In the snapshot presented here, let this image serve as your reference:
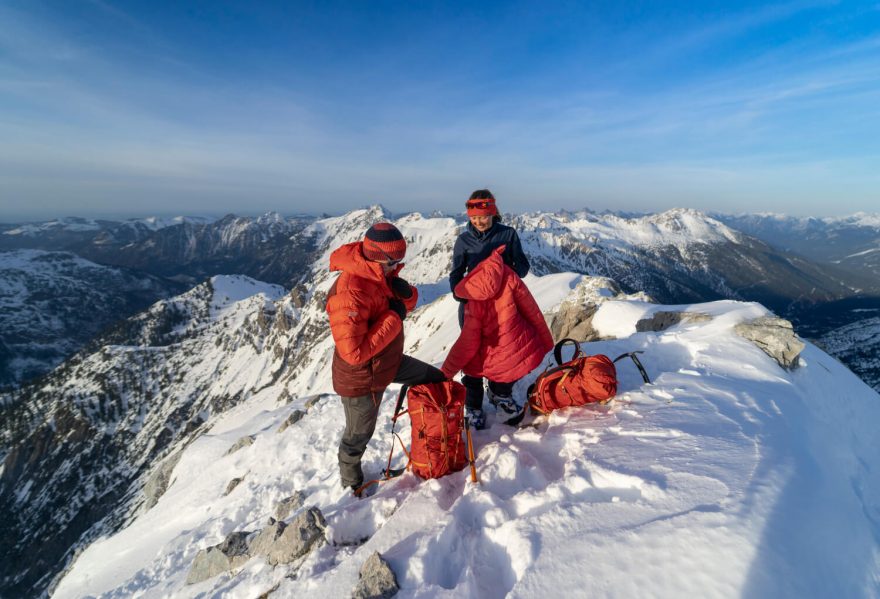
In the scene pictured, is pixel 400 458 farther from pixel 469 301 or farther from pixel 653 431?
pixel 653 431

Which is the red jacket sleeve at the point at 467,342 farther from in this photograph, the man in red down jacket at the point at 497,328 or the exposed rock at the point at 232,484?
the exposed rock at the point at 232,484

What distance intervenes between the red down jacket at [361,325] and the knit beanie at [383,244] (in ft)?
0.42

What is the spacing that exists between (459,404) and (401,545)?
82.2 inches

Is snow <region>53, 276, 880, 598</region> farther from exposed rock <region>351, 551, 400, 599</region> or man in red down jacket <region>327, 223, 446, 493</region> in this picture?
man in red down jacket <region>327, 223, 446, 493</region>

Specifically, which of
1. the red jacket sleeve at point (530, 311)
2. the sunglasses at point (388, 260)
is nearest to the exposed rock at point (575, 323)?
the red jacket sleeve at point (530, 311)

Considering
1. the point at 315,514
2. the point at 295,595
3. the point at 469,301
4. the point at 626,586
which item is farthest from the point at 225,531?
the point at 626,586

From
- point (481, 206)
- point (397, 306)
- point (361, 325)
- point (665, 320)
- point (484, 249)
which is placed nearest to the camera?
point (361, 325)

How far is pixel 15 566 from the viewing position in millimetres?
55594

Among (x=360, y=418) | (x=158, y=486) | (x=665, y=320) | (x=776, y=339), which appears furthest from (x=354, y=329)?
(x=158, y=486)

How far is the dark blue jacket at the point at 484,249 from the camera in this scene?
6684 millimetres

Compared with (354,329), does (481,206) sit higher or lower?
higher

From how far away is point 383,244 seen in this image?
4953 mm

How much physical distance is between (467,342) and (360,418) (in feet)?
7.18

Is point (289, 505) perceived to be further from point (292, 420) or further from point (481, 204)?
point (481, 204)
